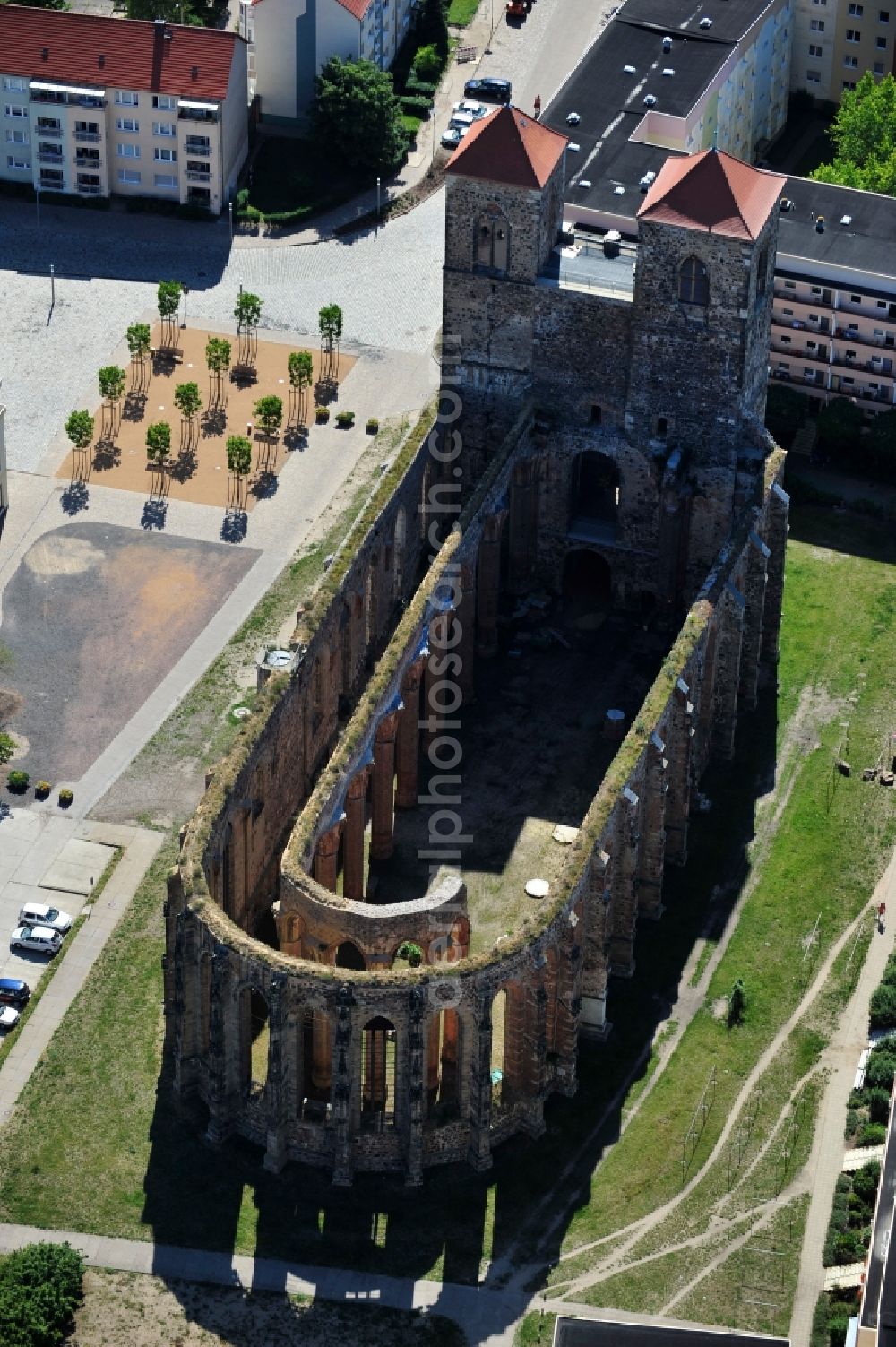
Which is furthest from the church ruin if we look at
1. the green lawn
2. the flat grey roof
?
the flat grey roof

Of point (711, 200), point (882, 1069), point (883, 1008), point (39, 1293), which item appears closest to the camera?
point (39, 1293)

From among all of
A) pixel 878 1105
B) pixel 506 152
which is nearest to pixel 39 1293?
pixel 878 1105

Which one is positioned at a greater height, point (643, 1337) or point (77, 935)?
point (77, 935)

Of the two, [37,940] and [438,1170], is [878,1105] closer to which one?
[438,1170]

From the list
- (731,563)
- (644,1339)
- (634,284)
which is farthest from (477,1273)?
(634,284)

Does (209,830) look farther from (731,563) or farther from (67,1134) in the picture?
(731,563)

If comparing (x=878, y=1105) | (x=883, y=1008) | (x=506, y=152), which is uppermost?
(x=506, y=152)

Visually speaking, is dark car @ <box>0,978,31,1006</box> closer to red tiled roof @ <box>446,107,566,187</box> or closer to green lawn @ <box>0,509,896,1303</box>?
green lawn @ <box>0,509,896,1303</box>

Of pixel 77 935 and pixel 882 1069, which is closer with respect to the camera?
pixel 882 1069

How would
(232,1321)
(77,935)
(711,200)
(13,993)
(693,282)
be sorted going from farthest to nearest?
(693,282), (711,200), (77,935), (13,993), (232,1321)
